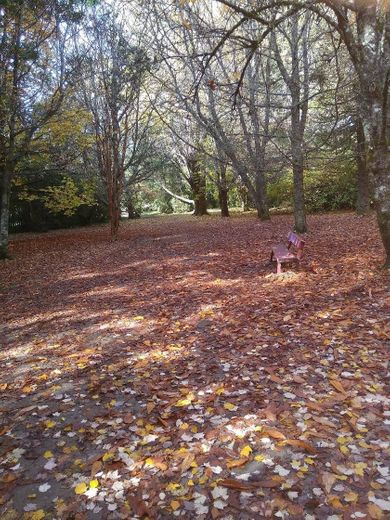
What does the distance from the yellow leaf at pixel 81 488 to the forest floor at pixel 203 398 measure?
1 centimetres

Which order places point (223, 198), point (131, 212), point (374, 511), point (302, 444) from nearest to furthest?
point (374, 511)
point (302, 444)
point (223, 198)
point (131, 212)

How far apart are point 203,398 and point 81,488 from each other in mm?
1424

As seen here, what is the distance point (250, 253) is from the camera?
10.7 meters

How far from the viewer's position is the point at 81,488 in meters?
2.87

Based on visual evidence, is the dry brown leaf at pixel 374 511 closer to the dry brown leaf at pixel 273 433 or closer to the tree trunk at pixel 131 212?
the dry brown leaf at pixel 273 433

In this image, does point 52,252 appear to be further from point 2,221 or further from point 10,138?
point 10,138

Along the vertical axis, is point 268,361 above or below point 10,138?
below

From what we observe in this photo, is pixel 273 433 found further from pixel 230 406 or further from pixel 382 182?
pixel 382 182

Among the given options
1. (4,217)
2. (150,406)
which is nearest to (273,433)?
(150,406)

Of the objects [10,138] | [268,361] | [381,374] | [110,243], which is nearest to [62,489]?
[268,361]

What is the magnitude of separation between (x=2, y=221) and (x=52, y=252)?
194 cm

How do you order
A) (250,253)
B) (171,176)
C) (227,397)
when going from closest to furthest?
(227,397)
(250,253)
(171,176)

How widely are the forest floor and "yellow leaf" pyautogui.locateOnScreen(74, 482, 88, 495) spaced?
0.05 ft

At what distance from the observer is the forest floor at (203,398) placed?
272cm
